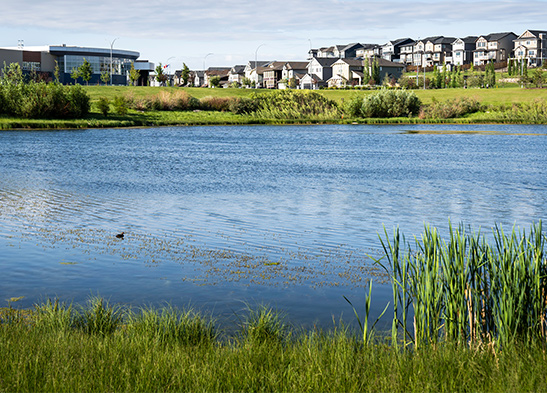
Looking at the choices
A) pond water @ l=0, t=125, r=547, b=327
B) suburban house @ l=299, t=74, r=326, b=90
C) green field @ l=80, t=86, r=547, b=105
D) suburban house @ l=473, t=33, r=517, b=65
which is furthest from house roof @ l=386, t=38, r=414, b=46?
pond water @ l=0, t=125, r=547, b=327

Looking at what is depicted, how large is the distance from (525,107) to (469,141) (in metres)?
42.8

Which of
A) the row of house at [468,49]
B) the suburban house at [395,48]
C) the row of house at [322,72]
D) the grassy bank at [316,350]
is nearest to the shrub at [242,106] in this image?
the row of house at [322,72]

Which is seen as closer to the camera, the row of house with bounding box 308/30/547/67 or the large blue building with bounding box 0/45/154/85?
the large blue building with bounding box 0/45/154/85

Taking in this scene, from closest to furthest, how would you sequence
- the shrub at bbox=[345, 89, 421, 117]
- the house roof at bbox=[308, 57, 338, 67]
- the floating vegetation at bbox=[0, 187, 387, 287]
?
the floating vegetation at bbox=[0, 187, 387, 287] < the shrub at bbox=[345, 89, 421, 117] < the house roof at bbox=[308, 57, 338, 67]

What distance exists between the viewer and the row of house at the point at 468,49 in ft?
565

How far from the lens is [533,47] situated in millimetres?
171375

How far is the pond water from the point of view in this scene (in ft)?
37.2

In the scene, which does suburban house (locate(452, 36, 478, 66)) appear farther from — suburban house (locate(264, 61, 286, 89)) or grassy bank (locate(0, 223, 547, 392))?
grassy bank (locate(0, 223, 547, 392))

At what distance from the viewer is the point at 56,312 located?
28.7 feet

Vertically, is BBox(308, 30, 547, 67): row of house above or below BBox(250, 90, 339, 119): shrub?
above

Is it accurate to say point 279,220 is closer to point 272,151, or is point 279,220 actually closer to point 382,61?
point 272,151

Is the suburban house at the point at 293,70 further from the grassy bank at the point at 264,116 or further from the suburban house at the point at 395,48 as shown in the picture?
the grassy bank at the point at 264,116

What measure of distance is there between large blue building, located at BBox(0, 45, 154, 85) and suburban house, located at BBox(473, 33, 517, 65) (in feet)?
312

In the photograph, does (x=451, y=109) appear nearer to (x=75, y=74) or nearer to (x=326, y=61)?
(x=75, y=74)
